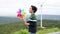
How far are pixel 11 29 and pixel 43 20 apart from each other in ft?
2.54

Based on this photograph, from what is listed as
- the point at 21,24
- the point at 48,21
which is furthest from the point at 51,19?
the point at 21,24

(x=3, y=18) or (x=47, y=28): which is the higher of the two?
(x=3, y=18)

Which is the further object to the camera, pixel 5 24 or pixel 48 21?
pixel 48 21

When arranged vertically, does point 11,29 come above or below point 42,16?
below

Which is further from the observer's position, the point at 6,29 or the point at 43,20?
the point at 43,20

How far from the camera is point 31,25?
256 centimetres

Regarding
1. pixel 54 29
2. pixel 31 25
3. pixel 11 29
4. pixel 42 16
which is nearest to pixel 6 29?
pixel 11 29

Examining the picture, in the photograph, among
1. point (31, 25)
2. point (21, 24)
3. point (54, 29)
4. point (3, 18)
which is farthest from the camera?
point (54, 29)

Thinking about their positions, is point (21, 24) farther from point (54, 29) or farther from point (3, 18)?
point (54, 29)

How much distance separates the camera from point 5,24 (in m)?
4.14

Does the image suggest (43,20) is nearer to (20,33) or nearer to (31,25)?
(20,33)

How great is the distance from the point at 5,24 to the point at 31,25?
1674 mm

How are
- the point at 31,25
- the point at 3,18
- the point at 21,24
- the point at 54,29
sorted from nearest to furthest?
the point at 31,25 < the point at 3,18 < the point at 21,24 < the point at 54,29

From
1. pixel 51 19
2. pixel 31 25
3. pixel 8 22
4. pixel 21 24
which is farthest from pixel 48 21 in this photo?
pixel 31 25
